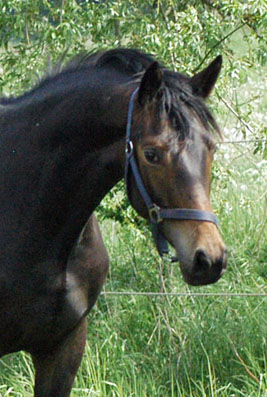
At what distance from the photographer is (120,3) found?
16.8 feet

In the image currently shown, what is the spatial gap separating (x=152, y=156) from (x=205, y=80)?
0.43 metres

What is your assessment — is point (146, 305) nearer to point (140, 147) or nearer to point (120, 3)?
point (120, 3)

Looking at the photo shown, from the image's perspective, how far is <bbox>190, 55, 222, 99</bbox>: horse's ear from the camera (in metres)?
3.13

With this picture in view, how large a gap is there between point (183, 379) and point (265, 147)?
1.53 meters

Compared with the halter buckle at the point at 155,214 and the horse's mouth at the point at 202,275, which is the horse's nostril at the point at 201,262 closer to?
the horse's mouth at the point at 202,275

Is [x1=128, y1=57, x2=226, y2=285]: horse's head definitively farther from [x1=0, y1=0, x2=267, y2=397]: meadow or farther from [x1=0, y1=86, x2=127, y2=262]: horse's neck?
[x1=0, y1=0, x2=267, y2=397]: meadow

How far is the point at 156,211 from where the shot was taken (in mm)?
2947

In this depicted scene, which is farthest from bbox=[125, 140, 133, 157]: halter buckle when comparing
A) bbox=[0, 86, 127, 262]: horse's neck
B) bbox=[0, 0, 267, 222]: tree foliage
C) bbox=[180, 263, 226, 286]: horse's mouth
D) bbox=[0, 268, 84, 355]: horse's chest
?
bbox=[0, 0, 267, 222]: tree foliage

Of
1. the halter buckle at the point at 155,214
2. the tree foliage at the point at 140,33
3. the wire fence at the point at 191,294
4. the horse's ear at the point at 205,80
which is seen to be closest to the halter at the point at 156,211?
the halter buckle at the point at 155,214

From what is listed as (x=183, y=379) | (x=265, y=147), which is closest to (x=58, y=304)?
(x=183, y=379)

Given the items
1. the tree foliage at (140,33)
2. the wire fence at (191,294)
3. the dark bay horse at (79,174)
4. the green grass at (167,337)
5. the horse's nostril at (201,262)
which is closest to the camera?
the horse's nostril at (201,262)

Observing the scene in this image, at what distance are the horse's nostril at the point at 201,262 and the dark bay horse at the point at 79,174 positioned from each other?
0.06 metres

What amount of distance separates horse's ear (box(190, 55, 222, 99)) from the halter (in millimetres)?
229

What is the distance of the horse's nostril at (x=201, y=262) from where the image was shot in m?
2.75
